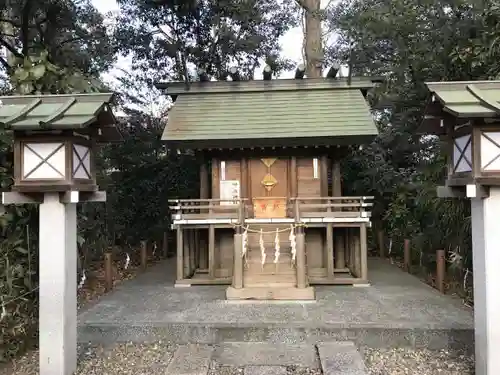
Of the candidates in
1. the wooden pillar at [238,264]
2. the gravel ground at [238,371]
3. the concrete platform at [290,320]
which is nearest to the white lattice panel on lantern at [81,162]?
the concrete platform at [290,320]

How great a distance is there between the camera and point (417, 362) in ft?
16.0

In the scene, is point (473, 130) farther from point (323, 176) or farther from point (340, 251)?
point (340, 251)

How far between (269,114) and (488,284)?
620 centimetres

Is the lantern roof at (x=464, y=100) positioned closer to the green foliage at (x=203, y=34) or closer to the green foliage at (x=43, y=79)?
the green foliage at (x=43, y=79)

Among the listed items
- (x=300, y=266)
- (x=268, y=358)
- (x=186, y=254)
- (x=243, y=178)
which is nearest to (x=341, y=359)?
(x=268, y=358)

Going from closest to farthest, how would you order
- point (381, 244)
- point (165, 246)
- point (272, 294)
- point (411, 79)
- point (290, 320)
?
point (290, 320), point (272, 294), point (411, 79), point (381, 244), point (165, 246)

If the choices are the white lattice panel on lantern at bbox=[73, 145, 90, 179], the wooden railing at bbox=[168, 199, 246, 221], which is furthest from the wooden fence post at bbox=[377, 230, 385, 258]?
the white lattice panel on lantern at bbox=[73, 145, 90, 179]

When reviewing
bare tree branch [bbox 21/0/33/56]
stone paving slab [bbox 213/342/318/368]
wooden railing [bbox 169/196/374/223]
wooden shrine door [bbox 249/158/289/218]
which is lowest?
stone paving slab [bbox 213/342/318/368]

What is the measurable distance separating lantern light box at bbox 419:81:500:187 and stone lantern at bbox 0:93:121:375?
12.1 ft

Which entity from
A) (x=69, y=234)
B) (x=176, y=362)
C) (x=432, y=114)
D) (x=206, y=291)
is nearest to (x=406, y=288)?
(x=206, y=291)

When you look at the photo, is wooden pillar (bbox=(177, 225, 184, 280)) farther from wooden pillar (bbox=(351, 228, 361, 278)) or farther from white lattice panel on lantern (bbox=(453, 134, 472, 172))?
white lattice panel on lantern (bbox=(453, 134, 472, 172))

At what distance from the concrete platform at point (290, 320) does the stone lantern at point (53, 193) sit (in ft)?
4.35

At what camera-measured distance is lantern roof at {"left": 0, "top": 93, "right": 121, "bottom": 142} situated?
4.24m

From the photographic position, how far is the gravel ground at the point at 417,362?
15.1ft
